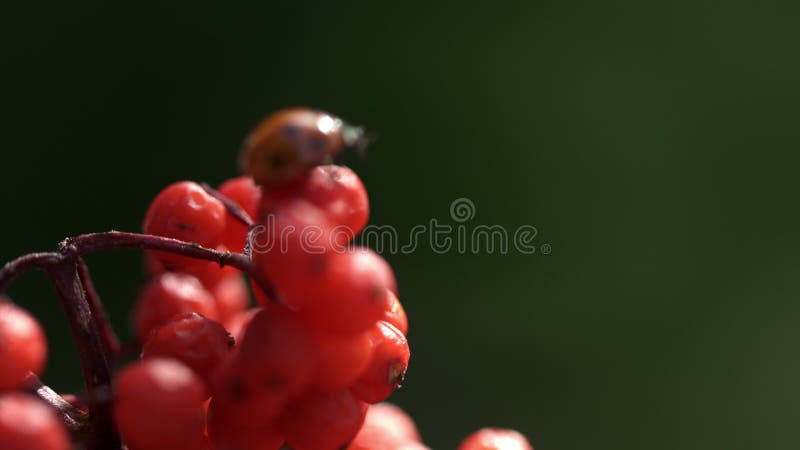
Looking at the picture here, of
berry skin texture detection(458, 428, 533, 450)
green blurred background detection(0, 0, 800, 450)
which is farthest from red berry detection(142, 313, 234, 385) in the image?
green blurred background detection(0, 0, 800, 450)

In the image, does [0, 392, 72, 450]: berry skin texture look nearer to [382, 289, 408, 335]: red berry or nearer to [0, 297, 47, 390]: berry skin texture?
[0, 297, 47, 390]: berry skin texture

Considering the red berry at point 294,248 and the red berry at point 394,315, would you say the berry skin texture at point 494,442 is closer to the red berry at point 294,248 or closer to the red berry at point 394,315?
the red berry at point 394,315

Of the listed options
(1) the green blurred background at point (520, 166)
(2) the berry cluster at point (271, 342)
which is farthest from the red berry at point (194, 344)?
(1) the green blurred background at point (520, 166)

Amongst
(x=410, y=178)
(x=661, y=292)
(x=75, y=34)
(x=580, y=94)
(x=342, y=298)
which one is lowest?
(x=342, y=298)

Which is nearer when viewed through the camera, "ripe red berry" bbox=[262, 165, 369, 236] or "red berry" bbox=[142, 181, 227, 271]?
"ripe red berry" bbox=[262, 165, 369, 236]

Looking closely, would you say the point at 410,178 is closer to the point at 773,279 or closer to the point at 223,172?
the point at 223,172

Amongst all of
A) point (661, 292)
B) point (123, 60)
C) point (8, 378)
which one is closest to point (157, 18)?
point (123, 60)
